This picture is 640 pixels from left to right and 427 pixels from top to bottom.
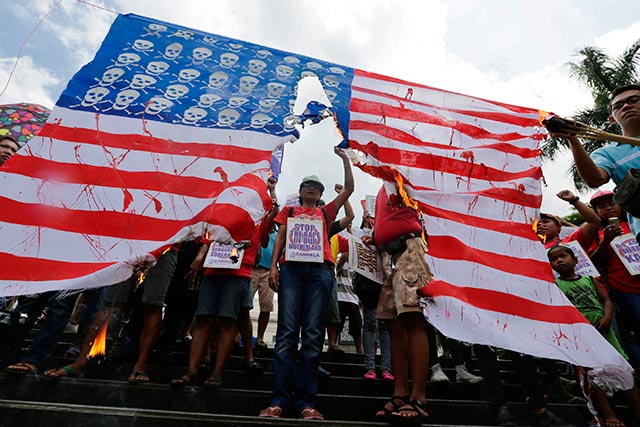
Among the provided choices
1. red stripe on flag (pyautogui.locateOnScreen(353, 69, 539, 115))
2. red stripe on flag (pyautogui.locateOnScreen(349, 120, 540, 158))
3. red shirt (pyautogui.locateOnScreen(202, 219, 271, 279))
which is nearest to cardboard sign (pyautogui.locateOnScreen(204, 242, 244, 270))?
red shirt (pyautogui.locateOnScreen(202, 219, 271, 279))

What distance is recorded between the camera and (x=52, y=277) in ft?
7.28

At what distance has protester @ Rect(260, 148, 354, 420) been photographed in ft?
9.72

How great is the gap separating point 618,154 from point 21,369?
4.58 meters

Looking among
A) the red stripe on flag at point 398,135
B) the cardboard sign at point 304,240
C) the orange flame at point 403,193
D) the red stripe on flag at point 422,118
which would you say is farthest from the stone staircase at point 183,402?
the red stripe on flag at point 422,118

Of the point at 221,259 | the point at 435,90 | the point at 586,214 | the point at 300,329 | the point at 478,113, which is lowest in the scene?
the point at 300,329

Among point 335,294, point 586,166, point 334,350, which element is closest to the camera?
point 586,166

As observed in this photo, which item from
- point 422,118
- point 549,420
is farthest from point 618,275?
point 422,118

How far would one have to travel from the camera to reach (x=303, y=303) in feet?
10.9

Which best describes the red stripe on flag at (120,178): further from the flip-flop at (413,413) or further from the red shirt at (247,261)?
the flip-flop at (413,413)

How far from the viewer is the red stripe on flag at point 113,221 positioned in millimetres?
2391

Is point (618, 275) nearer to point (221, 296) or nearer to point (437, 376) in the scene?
point (437, 376)

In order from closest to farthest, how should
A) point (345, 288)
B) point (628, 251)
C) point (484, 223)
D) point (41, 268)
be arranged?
point (41, 268)
point (484, 223)
point (628, 251)
point (345, 288)

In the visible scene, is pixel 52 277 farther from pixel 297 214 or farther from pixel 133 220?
pixel 297 214

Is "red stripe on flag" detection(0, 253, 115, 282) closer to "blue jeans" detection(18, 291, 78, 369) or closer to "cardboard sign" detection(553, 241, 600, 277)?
"blue jeans" detection(18, 291, 78, 369)
